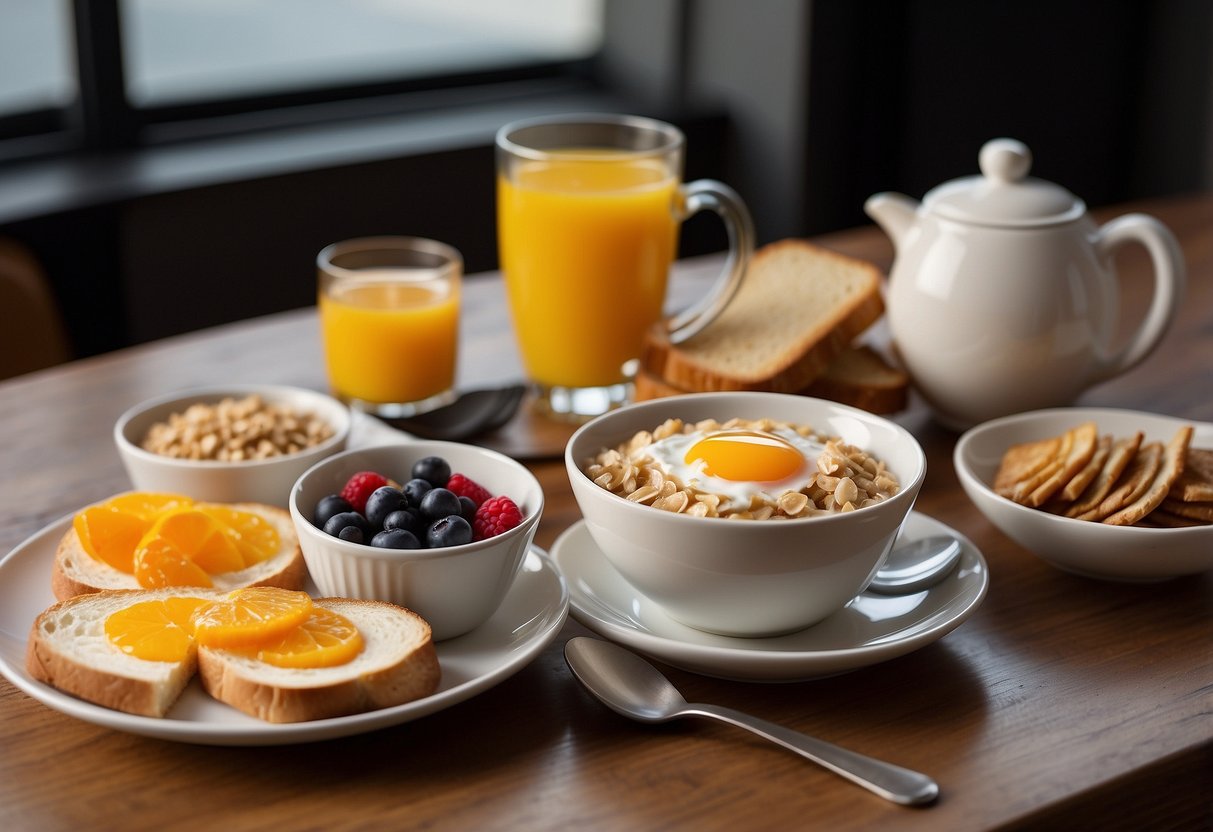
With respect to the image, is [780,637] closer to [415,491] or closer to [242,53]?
[415,491]

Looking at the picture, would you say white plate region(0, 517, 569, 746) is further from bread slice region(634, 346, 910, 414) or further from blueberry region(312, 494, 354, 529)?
bread slice region(634, 346, 910, 414)

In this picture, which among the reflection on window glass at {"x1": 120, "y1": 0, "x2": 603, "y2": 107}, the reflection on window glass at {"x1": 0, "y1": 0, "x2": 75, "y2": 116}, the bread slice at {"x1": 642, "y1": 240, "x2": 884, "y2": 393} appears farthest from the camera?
the reflection on window glass at {"x1": 120, "y1": 0, "x2": 603, "y2": 107}

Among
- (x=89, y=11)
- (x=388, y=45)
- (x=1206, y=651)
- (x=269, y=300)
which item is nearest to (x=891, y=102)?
(x=388, y=45)

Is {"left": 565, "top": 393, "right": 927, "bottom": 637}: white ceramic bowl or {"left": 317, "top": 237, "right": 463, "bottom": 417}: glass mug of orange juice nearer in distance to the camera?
{"left": 565, "top": 393, "right": 927, "bottom": 637}: white ceramic bowl

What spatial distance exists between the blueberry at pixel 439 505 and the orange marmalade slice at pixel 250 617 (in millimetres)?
110

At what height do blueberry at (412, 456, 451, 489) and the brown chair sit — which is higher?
blueberry at (412, 456, 451, 489)

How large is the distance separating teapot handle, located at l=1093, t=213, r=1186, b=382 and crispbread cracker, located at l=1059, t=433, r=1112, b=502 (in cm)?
28

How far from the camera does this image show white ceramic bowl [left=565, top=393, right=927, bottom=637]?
33.6 inches

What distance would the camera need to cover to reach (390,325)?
143cm

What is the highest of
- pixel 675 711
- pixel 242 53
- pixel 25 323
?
pixel 242 53

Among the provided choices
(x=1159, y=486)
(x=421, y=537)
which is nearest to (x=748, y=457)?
(x=421, y=537)

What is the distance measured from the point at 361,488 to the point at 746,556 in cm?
31

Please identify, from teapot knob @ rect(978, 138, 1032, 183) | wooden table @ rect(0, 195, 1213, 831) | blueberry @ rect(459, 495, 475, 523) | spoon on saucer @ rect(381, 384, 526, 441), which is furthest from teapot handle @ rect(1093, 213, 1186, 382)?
blueberry @ rect(459, 495, 475, 523)

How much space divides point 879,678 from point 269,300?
2.24m
